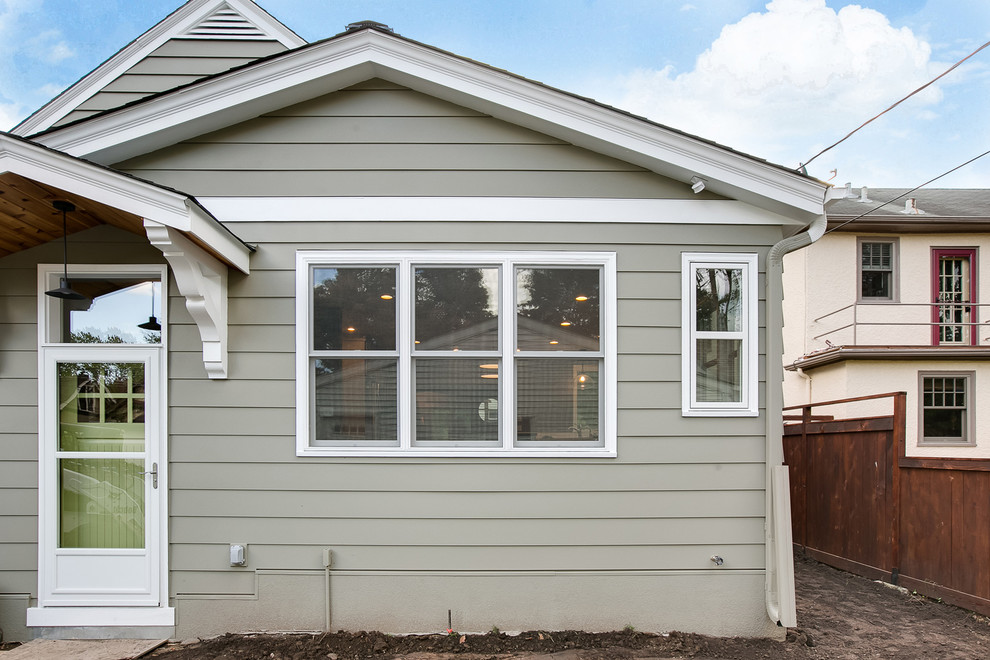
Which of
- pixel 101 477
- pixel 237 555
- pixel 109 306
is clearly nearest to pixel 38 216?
pixel 109 306

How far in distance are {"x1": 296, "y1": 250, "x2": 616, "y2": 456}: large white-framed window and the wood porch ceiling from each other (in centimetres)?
119

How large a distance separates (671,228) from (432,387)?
2.00m

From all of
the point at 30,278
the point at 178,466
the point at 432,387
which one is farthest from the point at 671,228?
the point at 30,278

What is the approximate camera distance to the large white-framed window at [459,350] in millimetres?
3781

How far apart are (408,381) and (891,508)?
4446 mm

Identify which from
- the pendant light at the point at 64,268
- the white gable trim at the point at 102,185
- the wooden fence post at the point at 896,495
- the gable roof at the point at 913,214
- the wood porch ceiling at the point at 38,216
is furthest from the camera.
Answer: the gable roof at the point at 913,214

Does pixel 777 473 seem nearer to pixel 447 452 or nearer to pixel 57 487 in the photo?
pixel 447 452

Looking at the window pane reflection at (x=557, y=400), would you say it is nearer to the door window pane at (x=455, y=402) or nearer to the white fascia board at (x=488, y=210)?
the door window pane at (x=455, y=402)

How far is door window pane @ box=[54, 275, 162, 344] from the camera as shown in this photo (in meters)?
3.87

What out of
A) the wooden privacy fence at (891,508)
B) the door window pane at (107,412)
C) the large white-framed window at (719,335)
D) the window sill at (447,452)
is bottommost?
the wooden privacy fence at (891,508)

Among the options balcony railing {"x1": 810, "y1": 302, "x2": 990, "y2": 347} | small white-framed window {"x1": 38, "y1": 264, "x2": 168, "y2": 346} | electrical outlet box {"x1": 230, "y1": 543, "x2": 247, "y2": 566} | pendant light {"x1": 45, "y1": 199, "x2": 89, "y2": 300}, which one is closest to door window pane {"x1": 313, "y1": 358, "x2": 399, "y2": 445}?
electrical outlet box {"x1": 230, "y1": 543, "x2": 247, "y2": 566}

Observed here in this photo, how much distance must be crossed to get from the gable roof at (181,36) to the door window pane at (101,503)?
3.00 m

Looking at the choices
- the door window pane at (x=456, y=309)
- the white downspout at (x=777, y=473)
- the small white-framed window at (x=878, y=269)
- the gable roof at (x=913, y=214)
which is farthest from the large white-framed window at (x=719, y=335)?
the small white-framed window at (x=878, y=269)

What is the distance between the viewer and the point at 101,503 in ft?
12.5
